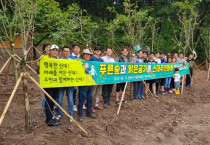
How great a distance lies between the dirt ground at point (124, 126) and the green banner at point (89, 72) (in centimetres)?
96

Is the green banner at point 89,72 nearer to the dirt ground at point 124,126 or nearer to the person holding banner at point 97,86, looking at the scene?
the person holding banner at point 97,86

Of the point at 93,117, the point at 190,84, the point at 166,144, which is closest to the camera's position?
the point at 166,144

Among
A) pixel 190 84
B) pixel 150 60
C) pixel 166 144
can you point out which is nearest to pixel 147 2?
pixel 190 84

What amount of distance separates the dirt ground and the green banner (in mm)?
963

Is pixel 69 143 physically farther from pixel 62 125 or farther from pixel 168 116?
pixel 168 116

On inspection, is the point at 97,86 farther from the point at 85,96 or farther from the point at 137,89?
the point at 137,89

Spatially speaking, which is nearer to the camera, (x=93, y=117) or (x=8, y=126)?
(x=8, y=126)

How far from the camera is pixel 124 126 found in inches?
172

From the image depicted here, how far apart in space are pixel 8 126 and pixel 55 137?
127 centimetres

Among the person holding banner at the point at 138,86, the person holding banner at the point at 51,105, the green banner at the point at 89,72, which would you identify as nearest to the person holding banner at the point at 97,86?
the green banner at the point at 89,72

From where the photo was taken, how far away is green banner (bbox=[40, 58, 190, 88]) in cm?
370

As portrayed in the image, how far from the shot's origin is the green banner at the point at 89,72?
12.1 feet

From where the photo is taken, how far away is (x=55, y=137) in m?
3.46

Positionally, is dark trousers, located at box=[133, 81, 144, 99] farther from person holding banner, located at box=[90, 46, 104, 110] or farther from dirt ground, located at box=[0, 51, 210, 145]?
person holding banner, located at box=[90, 46, 104, 110]
